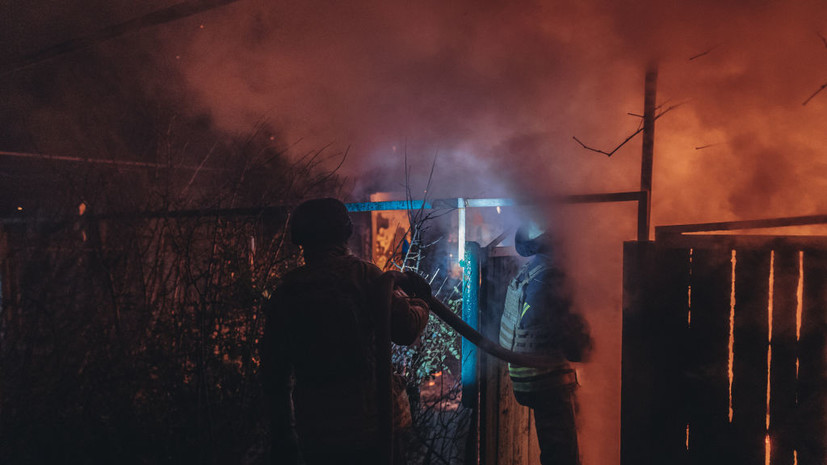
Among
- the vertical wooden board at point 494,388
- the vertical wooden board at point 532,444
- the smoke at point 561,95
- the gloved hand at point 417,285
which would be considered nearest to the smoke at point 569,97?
the smoke at point 561,95

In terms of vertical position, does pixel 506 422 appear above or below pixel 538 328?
below

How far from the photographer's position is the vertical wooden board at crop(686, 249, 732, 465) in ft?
7.14

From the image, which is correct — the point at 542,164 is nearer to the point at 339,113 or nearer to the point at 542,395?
the point at 542,395

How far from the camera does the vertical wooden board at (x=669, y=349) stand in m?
2.22

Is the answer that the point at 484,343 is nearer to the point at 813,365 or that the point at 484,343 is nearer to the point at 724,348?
the point at 724,348

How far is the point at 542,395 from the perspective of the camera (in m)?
2.95

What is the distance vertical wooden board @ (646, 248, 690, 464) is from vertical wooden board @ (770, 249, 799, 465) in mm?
382

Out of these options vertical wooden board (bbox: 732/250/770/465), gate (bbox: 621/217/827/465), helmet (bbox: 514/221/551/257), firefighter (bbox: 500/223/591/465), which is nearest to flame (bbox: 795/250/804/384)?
gate (bbox: 621/217/827/465)

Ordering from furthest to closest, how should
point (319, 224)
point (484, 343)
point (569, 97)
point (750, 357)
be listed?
point (569, 97)
point (484, 343)
point (319, 224)
point (750, 357)

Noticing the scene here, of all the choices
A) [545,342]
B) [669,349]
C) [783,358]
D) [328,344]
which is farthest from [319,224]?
[783,358]

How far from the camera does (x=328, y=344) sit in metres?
2.25

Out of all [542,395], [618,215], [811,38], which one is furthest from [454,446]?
[811,38]

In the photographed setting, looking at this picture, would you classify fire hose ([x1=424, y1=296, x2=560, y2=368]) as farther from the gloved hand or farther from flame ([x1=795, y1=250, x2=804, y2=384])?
flame ([x1=795, y1=250, x2=804, y2=384])

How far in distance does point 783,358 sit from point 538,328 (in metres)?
1.34
